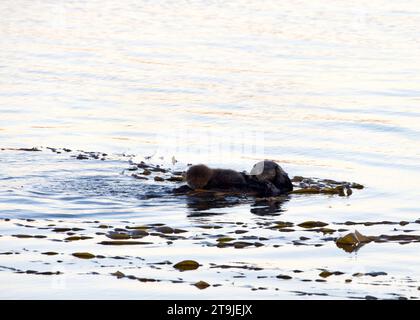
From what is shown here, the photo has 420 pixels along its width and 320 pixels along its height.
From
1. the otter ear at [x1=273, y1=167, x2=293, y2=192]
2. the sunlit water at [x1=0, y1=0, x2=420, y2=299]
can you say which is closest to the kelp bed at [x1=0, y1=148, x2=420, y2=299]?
the sunlit water at [x1=0, y1=0, x2=420, y2=299]

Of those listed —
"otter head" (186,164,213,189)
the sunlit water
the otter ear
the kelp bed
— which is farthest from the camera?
the otter ear

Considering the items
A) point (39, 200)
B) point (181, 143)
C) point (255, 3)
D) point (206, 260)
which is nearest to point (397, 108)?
point (181, 143)

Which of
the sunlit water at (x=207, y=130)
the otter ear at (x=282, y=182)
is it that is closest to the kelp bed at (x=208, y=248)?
the sunlit water at (x=207, y=130)

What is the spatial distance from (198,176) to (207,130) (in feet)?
11.5

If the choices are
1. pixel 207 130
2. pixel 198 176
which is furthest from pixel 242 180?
pixel 207 130

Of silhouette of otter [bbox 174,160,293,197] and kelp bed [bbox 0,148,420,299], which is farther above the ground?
silhouette of otter [bbox 174,160,293,197]

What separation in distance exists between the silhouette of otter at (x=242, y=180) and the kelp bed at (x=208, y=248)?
120 millimetres

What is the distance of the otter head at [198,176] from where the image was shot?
8.70m

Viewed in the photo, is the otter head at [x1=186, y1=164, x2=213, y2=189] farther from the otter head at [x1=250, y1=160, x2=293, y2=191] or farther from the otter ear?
the otter ear

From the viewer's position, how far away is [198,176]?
872 cm

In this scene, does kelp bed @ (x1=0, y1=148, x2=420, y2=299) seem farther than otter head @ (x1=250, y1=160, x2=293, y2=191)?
No

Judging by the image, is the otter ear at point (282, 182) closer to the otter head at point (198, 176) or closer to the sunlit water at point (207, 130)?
the sunlit water at point (207, 130)

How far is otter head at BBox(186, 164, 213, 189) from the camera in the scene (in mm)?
8703

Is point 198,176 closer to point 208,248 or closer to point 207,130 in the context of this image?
point 208,248
